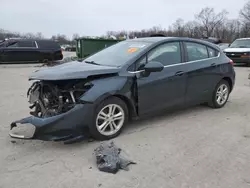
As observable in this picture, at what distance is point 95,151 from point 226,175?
5.20ft

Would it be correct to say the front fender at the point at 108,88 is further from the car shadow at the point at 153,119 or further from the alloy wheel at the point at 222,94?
the alloy wheel at the point at 222,94

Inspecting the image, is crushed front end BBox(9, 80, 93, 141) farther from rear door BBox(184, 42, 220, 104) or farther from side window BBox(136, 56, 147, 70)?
rear door BBox(184, 42, 220, 104)

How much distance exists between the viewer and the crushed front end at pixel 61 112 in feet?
11.7

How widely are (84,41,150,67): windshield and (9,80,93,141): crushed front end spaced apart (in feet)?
2.68

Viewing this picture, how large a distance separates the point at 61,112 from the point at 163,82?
5.81ft

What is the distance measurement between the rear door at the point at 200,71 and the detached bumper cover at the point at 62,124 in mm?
2198

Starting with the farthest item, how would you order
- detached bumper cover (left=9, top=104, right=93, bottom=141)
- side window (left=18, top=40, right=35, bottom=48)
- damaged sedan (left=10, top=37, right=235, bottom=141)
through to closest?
side window (left=18, top=40, right=35, bottom=48) → damaged sedan (left=10, top=37, right=235, bottom=141) → detached bumper cover (left=9, top=104, right=93, bottom=141)

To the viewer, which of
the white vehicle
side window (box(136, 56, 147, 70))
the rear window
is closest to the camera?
side window (box(136, 56, 147, 70))

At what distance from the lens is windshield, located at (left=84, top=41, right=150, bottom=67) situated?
4.44 m

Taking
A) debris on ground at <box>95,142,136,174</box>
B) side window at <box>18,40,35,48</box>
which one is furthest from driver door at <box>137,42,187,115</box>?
side window at <box>18,40,35,48</box>

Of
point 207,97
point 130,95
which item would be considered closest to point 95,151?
point 130,95

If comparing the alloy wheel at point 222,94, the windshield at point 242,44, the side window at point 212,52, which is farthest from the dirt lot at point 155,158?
the windshield at point 242,44

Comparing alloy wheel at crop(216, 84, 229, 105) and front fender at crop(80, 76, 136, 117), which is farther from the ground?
front fender at crop(80, 76, 136, 117)

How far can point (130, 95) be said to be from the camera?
13.7 feet
